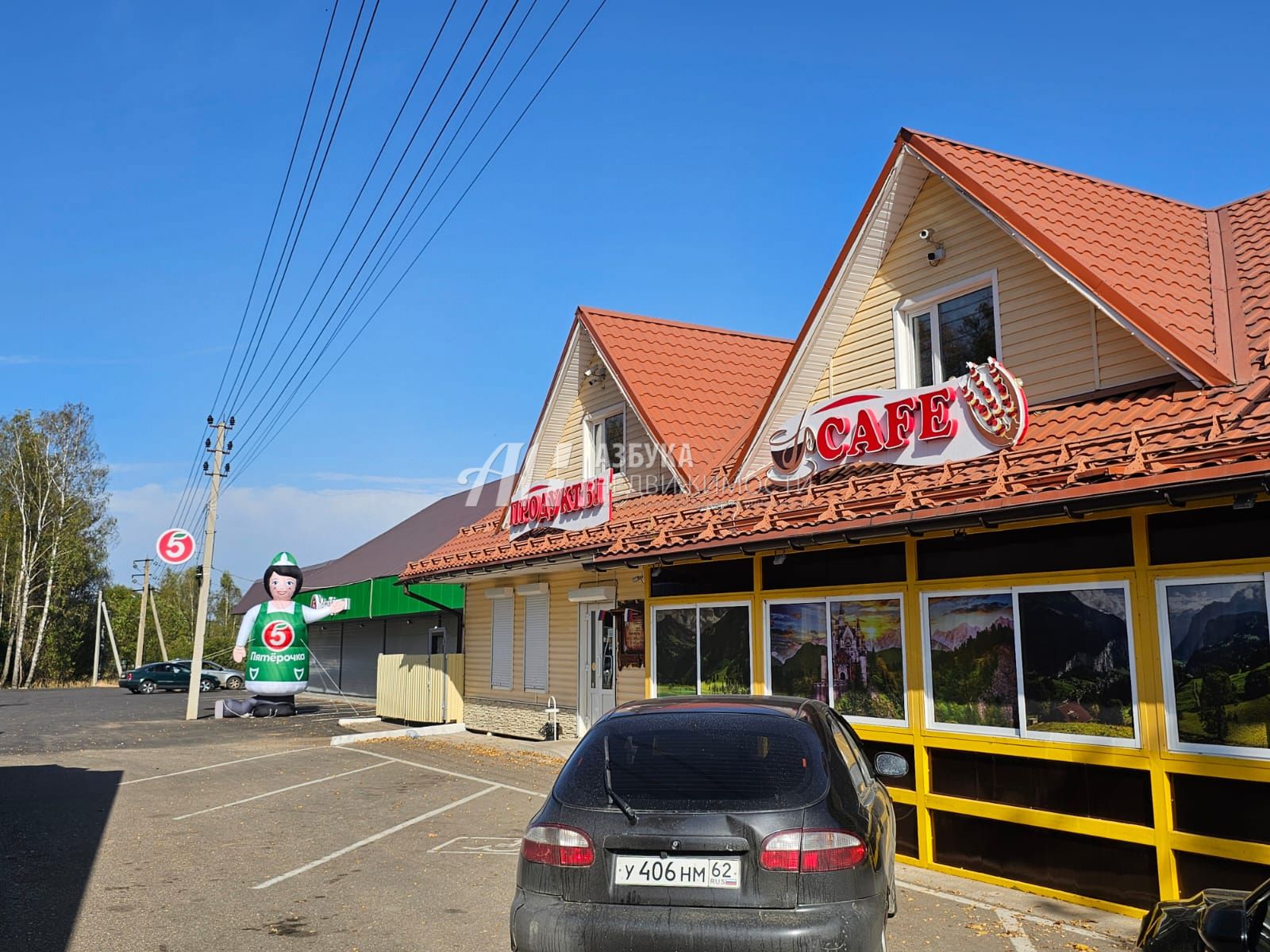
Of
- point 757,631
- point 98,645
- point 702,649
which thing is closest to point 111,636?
point 98,645

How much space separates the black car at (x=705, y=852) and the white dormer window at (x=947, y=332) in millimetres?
7207

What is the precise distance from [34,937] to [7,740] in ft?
55.8

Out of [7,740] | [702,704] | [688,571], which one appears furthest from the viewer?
[7,740]

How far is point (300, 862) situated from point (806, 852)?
6.05 m

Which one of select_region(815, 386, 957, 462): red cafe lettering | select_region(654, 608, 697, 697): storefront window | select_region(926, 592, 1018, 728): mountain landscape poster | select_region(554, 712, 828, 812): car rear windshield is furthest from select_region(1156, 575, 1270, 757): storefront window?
select_region(654, 608, 697, 697): storefront window

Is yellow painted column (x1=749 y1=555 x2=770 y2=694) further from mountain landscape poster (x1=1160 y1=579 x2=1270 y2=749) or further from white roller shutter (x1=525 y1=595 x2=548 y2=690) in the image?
white roller shutter (x1=525 y1=595 x2=548 y2=690)

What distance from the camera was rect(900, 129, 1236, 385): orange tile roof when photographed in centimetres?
855

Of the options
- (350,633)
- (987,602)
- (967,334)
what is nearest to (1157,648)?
(987,602)

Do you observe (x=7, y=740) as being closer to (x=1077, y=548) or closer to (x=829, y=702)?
(x=829, y=702)

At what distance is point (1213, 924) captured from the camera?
3.62 metres

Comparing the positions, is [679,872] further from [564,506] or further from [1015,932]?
[564,506]

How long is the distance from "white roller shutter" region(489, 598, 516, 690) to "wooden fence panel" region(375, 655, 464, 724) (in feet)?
4.88

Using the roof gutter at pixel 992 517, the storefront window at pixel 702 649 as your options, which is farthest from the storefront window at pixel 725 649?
the roof gutter at pixel 992 517

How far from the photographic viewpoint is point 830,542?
353 inches
